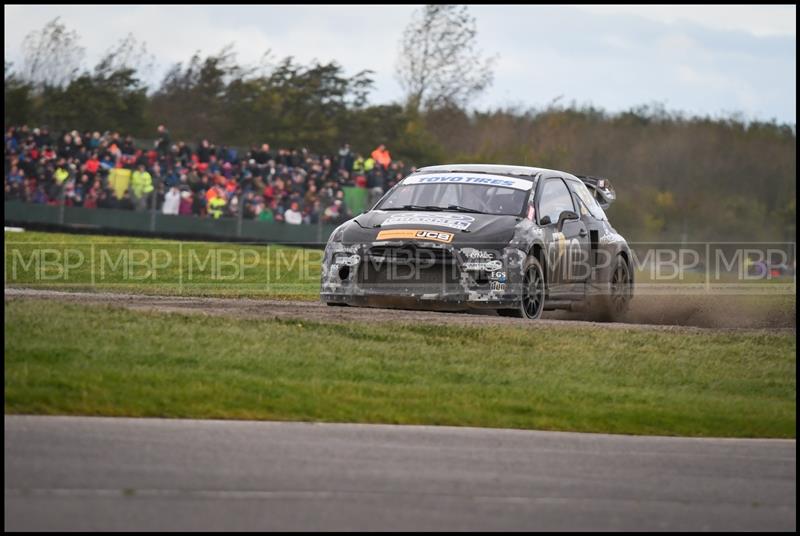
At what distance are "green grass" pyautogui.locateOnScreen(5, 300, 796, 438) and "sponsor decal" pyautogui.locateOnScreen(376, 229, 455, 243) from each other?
1127 millimetres

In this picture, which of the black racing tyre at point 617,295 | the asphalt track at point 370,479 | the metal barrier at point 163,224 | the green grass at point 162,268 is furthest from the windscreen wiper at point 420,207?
the metal barrier at point 163,224

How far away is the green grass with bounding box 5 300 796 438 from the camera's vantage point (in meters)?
8.29

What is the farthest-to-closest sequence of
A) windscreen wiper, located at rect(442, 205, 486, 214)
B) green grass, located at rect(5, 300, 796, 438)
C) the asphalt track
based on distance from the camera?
windscreen wiper, located at rect(442, 205, 486, 214)
green grass, located at rect(5, 300, 796, 438)
the asphalt track

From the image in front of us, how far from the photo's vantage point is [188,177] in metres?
26.9

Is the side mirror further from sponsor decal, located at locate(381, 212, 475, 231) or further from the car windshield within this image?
sponsor decal, located at locate(381, 212, 475, 231)

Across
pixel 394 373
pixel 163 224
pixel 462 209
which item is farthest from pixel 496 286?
pixel 163 224

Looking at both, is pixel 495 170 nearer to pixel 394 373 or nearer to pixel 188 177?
pixel 394 373

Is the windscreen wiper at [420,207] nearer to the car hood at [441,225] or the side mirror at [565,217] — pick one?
the car hood at [441,225]

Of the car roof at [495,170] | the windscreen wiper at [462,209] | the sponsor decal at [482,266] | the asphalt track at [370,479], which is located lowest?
the asphalt track at [370,479]

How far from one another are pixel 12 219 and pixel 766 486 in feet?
71.5

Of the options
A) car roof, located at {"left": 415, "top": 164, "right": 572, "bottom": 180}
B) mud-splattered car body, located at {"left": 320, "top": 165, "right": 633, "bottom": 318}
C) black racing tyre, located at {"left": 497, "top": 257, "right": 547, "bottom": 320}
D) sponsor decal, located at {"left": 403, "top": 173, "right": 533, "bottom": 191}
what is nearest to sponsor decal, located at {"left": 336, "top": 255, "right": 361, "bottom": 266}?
mud-splattered car body, located at {"left": 320, "top": 165, "right": 633, "bottom": 318}

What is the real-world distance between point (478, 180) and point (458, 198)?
0.37 m

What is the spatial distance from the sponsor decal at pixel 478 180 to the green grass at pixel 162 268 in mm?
2632

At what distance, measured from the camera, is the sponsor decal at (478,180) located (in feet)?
43.2
